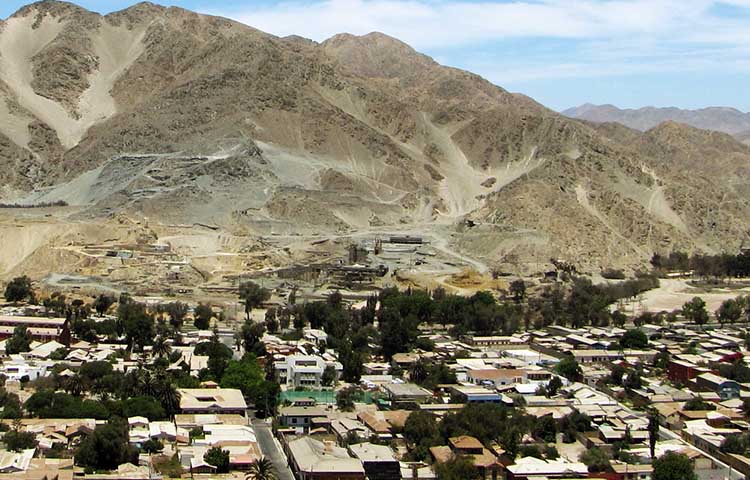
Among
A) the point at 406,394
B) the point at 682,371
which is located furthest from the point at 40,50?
the point at 682,371

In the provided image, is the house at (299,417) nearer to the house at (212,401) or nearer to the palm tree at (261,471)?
the house at (212,401)

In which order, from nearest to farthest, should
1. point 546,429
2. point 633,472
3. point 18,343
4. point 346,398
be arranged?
point 633,472 < point 546,429 < point 346,398 < point 18,343

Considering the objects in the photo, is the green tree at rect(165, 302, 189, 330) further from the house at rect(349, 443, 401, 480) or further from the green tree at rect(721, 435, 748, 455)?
the green tree at rect(721, 435, 748, 455)

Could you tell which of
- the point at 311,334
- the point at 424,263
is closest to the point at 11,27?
the point at 424,263

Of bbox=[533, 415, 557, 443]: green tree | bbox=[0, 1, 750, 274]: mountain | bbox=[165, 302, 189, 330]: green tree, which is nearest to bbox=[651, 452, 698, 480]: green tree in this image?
bbox=[533, 415, 557, 443]: green tree

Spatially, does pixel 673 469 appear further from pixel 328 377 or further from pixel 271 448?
pixel 328 377

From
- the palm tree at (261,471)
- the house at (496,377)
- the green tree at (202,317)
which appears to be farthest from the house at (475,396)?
the green tree at (202,317)
